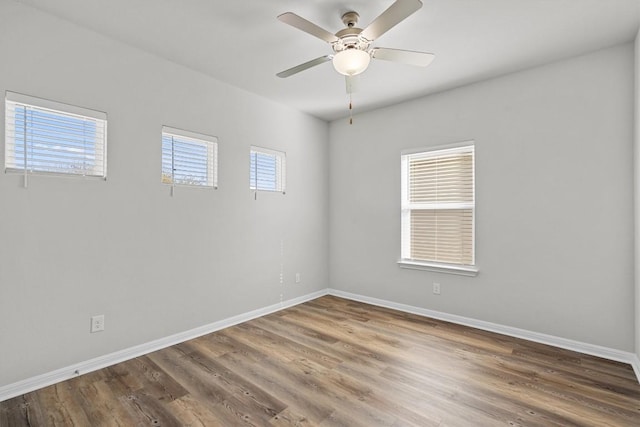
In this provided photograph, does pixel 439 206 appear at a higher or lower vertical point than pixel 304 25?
lower

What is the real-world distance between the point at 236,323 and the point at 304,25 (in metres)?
3.00

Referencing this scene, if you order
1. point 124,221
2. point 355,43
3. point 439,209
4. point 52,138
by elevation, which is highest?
point 355,43

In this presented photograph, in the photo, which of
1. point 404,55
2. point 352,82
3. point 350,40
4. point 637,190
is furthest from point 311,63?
point 637,190

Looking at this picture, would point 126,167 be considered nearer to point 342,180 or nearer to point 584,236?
point 342,180

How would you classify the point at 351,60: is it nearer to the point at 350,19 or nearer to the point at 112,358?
the point at 350,19

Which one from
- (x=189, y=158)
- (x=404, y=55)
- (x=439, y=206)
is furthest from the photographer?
(x=439, y=206)

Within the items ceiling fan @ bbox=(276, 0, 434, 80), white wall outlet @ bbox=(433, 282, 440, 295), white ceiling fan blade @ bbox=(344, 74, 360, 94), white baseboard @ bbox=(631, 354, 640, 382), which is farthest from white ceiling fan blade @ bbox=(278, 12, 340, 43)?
white baseboard @ bbox=(631, 354, 640, 382)

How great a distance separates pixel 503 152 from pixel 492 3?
4.98ft

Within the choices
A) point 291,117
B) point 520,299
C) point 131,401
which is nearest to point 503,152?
point 520,299

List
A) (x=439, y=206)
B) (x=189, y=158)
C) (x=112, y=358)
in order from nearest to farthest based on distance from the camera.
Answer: (x=112, y=358) → (x=189, y=158) → (x=439, y=206)

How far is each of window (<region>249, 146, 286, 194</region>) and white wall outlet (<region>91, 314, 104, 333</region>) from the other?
6.24 ft

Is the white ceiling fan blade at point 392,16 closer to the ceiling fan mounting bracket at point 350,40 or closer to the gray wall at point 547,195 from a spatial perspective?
the ceiling fan mounting bracket at point 350,40

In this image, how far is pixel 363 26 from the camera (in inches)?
94.0

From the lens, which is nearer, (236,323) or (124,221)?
(124,221)
